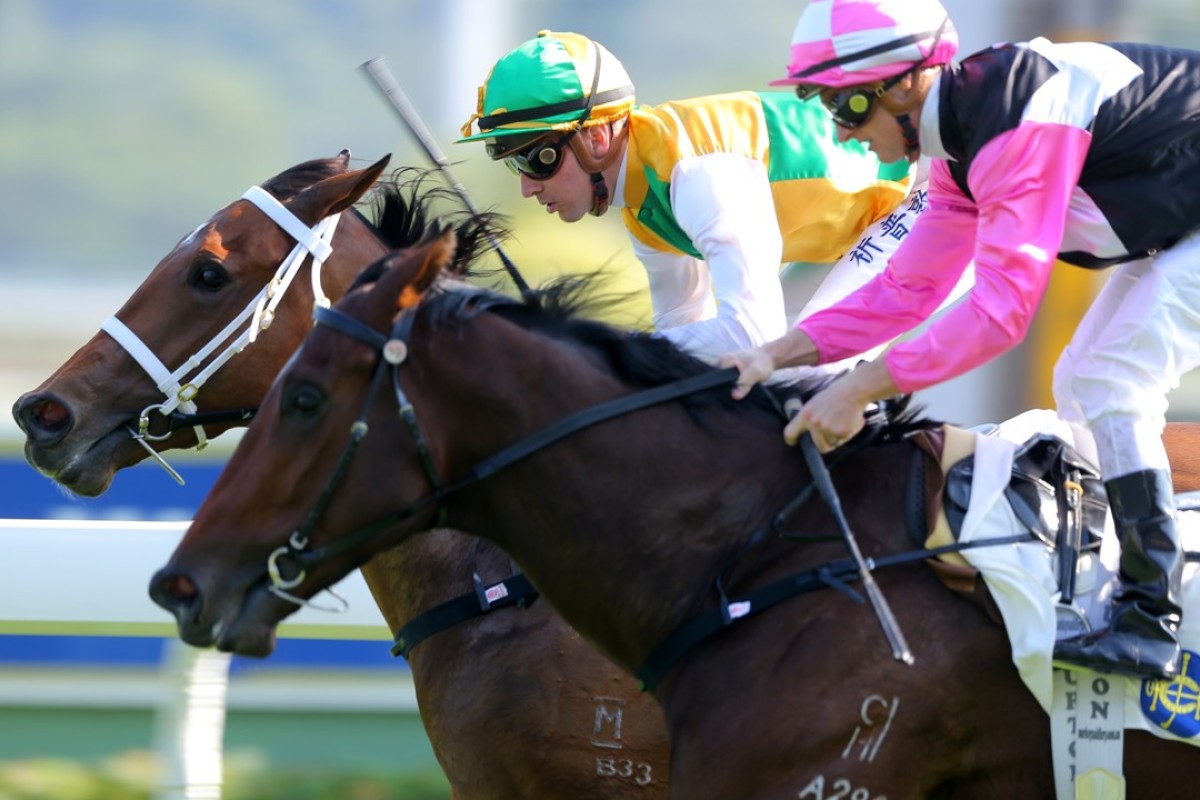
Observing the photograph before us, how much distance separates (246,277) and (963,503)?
1998mm

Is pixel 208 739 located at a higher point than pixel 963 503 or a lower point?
lower

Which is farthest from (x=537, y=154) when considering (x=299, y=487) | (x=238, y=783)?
(x=238, y=783)

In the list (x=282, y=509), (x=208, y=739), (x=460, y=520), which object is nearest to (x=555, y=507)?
(x=460, y=520)

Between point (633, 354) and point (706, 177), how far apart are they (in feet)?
2.61

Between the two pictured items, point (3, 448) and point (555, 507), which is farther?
point (3, 448)

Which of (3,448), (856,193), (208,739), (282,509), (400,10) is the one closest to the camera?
(282,509)

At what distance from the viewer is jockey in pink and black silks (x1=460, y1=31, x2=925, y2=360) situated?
361 centimetres

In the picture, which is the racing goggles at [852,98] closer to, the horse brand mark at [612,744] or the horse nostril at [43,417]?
the horse brand mark at [612,744]

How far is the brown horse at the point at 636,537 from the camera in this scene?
111 inches

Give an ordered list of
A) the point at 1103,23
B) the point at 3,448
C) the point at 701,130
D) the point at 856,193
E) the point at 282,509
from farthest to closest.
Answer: the point at 3,448
the point at 1103,23
the point at 856,193
the point at 701,130
the point at 282,509

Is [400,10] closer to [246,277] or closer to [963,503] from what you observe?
[246,277]

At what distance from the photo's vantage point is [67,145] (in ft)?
24.2

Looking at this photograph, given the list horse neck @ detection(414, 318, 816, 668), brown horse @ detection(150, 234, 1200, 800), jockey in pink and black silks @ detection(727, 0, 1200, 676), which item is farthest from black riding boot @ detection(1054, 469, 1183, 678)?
horse neck @ detection(414, 318, 816, 668)

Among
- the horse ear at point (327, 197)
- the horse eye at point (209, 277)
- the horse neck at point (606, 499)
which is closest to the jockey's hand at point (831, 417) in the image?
the horse neck at point (606, 499)
